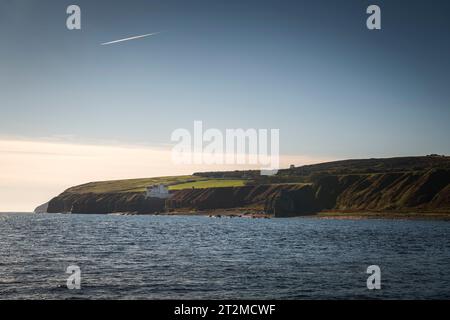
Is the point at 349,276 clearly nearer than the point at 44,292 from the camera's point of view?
No

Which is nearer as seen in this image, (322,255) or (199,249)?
(322,255)

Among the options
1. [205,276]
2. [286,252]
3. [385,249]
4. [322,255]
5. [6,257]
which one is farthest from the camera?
[385,249]
